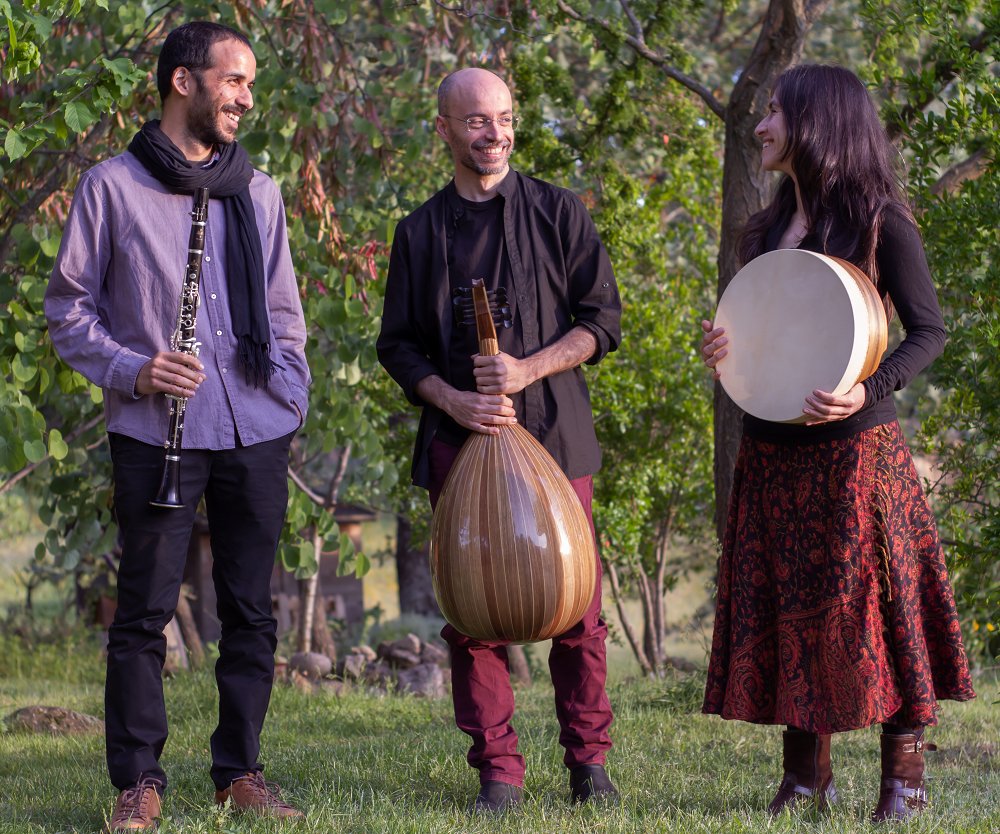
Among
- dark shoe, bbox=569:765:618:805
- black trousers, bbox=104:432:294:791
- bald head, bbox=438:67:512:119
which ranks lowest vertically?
dark shoe, bbox=569:765:618:805

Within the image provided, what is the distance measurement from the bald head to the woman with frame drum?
30.0 inches

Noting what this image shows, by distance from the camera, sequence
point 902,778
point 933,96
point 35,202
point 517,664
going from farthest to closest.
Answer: point 517,664, point 35,202, point 933,96, point 902,778

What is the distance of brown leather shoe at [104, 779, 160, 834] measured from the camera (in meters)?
2.63

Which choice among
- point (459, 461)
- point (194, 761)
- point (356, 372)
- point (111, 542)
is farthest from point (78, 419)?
point (459, 461)

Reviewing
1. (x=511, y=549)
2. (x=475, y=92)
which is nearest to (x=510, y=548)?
(x=511, y=549)

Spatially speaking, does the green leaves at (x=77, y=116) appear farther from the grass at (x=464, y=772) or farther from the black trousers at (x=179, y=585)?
the grass at (x=464, y=772)

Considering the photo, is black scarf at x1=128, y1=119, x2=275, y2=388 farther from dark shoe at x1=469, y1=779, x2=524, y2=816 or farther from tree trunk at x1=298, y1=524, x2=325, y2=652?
tree trunk at x1=298, y1=524, x2=325, y2=652

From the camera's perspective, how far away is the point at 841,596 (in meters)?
2.63

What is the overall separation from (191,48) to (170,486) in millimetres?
1229

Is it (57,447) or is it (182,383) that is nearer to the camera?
(182,383)

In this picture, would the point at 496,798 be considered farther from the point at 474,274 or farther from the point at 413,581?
the point at 413,581

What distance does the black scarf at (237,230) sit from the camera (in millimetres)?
2820

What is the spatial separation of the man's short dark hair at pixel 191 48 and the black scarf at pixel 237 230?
0.15 metres

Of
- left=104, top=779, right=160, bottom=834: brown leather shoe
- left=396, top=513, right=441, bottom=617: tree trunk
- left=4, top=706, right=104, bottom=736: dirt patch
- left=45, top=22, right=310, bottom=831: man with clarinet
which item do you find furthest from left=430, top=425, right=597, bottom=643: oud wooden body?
left=396, top=513, right=441, bottom=617: tree trunk
